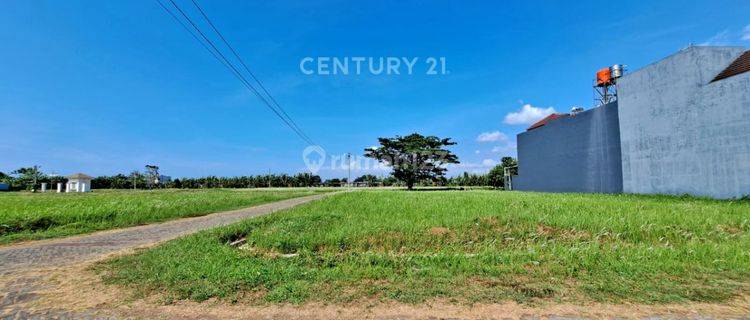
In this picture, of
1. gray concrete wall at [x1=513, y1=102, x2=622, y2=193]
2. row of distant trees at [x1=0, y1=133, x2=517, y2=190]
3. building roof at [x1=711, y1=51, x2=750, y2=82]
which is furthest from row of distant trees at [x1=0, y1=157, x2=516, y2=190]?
building roof at [x1=711, y1=51, x2=750, y2=82]

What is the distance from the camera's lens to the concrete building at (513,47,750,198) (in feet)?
47.7

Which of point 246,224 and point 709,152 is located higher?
point 709,152

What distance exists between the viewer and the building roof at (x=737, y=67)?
14750 mm

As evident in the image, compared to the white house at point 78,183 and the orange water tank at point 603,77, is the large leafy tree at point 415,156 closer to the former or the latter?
the orange water tank at point 603,77

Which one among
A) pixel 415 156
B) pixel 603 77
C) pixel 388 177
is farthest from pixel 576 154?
pixel 388 177

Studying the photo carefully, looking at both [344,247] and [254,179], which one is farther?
[254,179]

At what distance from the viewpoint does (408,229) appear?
284 inches

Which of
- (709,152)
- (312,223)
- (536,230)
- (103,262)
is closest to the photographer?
(103,262)

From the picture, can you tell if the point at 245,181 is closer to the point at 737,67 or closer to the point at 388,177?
the point at 388,177

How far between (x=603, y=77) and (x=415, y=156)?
2294 centimetres

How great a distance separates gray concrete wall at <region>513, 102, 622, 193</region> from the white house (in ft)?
221

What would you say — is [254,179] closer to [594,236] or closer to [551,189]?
[551,189]

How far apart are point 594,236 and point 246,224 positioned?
8.17 m

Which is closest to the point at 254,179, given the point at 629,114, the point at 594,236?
the point at 629,114
